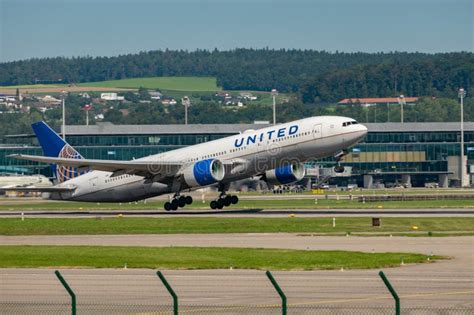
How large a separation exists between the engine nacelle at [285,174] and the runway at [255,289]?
3515 cm

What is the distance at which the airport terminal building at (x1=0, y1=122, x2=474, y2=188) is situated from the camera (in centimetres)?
17812

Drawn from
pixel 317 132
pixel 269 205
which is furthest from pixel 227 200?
pixel 269 205

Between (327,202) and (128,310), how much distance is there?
234ft

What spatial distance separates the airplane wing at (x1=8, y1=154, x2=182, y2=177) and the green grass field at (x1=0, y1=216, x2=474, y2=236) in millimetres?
8108

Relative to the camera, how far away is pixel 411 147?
182m

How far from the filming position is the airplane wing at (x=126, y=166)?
80.8 metres

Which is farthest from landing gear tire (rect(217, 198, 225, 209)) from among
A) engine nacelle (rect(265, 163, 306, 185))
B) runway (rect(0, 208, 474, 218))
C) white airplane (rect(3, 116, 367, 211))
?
engine nacelle (rect(265, 163, 306, 185))

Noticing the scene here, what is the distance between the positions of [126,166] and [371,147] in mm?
105814

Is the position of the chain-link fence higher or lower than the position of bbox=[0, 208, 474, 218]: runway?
higher

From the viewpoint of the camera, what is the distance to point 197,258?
47219 mm

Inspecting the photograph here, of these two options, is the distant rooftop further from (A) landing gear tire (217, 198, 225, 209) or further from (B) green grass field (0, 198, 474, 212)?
(A) landing gear tire (217, 198, 225, 209)

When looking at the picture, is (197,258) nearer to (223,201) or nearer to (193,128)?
(223,201)

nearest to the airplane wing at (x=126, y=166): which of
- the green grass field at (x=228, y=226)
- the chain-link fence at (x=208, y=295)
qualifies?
the green grass field at (x=228, y=226)

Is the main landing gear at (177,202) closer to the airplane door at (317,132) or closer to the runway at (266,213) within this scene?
the runway at (266,213)
